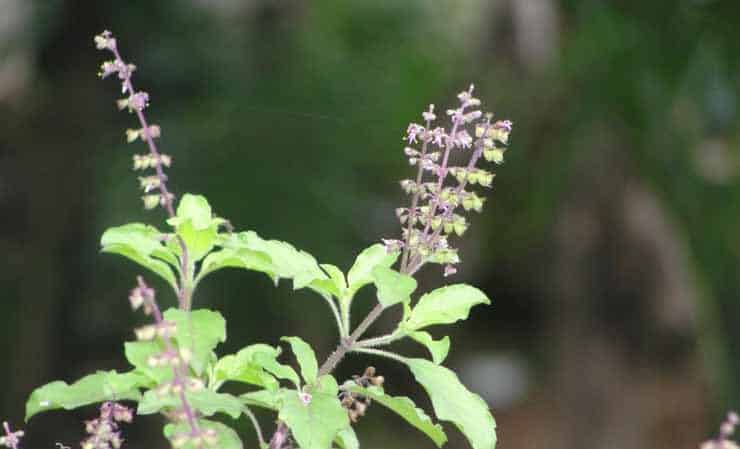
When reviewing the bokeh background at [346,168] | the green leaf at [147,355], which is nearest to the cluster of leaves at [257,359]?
the green leaf at [147,355]

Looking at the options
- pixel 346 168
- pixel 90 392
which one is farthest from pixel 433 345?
pixel 346 168

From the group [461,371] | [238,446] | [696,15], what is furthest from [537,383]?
[238,446]

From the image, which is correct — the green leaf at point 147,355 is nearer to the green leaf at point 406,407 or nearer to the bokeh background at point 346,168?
the green leaf at point 406,407

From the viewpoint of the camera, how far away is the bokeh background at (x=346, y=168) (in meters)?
2.93

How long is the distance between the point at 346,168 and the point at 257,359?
9.48 ft

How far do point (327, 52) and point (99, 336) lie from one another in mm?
1340

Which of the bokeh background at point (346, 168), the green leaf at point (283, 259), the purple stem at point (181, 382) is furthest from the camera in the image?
the bokeh background at point (346, 168)

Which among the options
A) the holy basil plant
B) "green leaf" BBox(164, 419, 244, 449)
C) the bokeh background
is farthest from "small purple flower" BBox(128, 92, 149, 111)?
the bokeh background

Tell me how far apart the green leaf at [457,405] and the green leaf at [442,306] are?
1.2 inches

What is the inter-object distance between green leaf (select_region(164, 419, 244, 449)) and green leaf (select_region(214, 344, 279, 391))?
4 centimetres

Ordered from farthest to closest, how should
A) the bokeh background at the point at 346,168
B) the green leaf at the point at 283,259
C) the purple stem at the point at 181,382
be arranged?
the bokeh background at the point at 346,168 → the green leaf at the point at 283,259 → the purple stem at the point at 181,382

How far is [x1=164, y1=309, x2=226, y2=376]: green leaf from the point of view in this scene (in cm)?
64

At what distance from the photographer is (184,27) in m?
3.76

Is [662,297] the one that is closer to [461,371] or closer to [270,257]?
[461,371]
